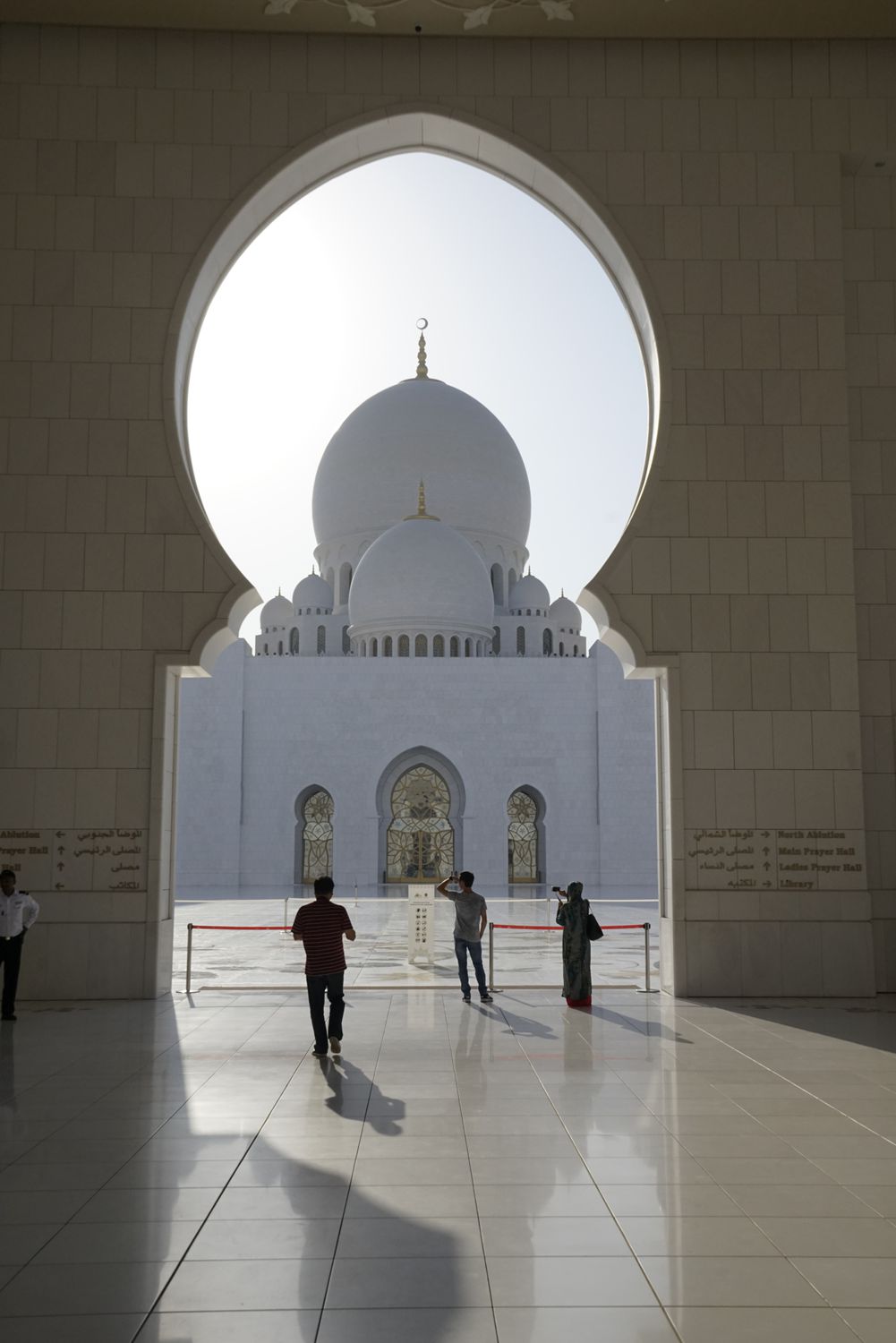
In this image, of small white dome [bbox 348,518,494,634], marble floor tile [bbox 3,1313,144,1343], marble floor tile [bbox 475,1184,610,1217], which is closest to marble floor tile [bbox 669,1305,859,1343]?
marble floor tile [bbox 475,1184,610,1217]

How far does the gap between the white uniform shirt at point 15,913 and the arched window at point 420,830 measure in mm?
15765

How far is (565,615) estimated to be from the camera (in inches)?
1273

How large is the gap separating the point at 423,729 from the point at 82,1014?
16.4 m

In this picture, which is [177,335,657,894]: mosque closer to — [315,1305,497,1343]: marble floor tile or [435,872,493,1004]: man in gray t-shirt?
[435,872,493,1004]: man in gray t-shirt

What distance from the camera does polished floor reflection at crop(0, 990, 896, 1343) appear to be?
268cm

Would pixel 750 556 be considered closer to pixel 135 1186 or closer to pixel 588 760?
pixel 135 1186

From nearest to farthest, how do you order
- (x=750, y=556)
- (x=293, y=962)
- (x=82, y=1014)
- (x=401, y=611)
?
(x=82, y=1014) → (x=750, y=556) → (x=293, y=962) → (x=401, y=611)

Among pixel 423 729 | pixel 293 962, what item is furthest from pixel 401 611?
pixel 293 962

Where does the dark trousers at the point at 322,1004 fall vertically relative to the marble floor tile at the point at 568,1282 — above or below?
above

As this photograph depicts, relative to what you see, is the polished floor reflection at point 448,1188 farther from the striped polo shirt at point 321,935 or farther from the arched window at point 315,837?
Answer: the arched window at point 315,837

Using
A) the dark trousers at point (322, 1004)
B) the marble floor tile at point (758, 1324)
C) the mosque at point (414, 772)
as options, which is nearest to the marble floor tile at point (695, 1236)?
the marble floor tile at point (758, 1324)

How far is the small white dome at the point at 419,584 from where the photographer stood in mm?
27625

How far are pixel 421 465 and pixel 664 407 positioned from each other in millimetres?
22958

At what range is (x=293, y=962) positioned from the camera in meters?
10.2
